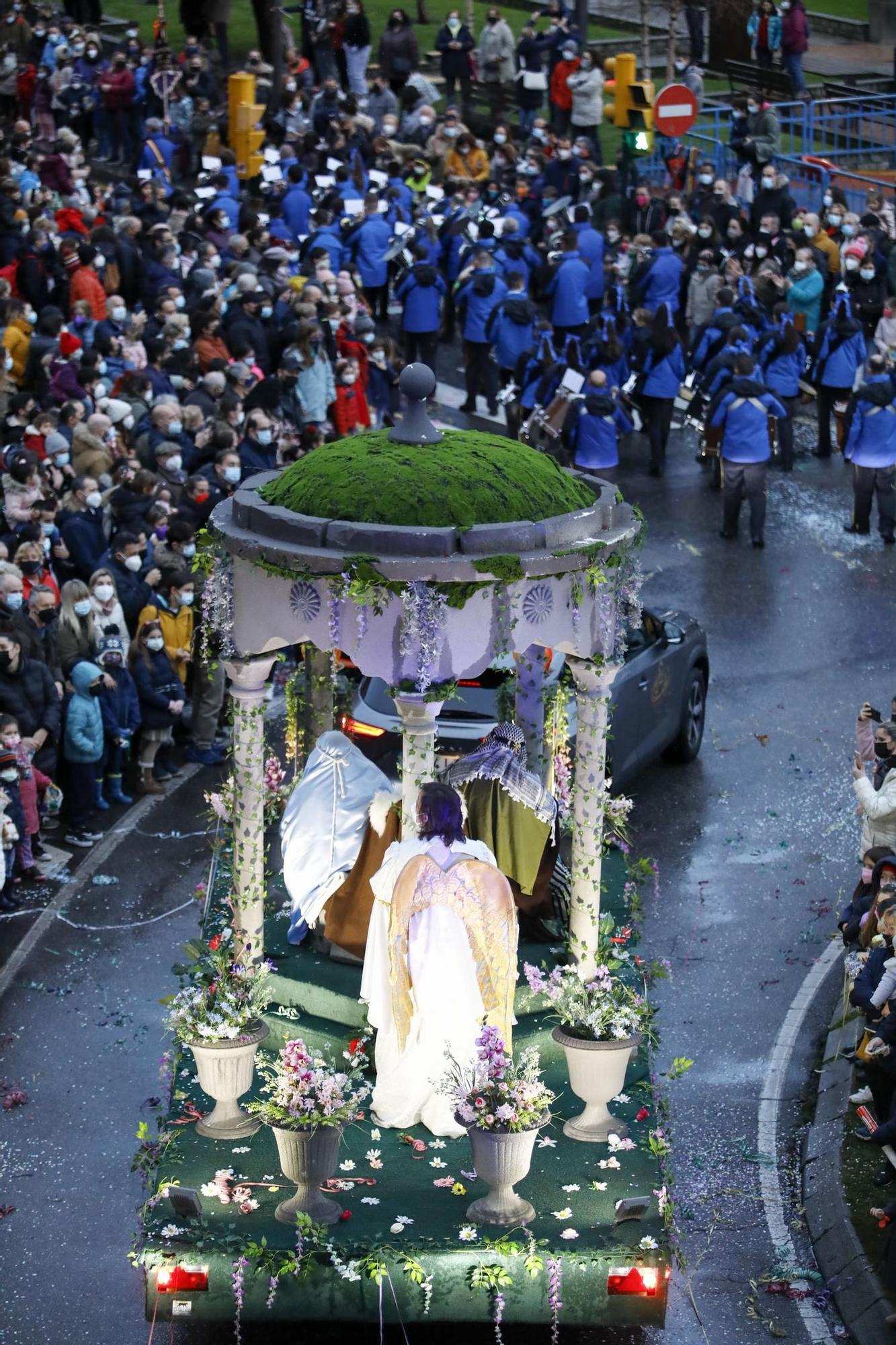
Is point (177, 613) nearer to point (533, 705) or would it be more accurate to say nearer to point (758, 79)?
point (533, 705)

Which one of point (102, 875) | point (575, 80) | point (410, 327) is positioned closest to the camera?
point (102, 875)

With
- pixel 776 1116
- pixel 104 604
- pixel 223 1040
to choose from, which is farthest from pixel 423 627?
pixel 104 604

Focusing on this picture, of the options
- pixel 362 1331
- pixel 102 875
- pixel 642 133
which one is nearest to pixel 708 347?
pixel 642 133

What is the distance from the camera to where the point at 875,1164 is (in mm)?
11883

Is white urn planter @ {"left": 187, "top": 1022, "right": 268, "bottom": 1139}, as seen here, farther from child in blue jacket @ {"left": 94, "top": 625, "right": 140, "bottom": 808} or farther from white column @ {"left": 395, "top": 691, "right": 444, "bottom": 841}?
child in blue jacket @ {"left": 94, "top": 625, "right": 140, "bottom": 808}

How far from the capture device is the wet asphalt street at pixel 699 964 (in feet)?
36.4

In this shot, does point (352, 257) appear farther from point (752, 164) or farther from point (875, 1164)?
point (875, 1164)

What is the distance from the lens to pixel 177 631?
17.1 metres

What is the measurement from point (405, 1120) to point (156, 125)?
24.6 meters

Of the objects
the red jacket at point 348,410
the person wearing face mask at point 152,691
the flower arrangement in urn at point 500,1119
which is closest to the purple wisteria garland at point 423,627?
the flower arrangement in urn at point 500,1119

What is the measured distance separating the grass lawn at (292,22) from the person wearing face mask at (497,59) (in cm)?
544

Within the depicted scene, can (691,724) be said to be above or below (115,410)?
below

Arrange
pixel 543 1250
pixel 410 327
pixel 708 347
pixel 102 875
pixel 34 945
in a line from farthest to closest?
pixel 410 327
pixel 708 347
pixel 102 875
pixel 34 945
pixel 543 1250

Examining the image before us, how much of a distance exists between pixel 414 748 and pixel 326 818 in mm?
1349
